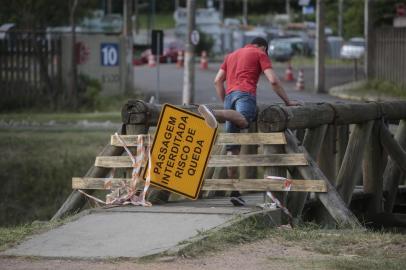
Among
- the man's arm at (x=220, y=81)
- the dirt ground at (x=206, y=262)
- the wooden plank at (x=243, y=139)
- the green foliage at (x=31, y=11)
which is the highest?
the green foliage at (x=31, y=11)

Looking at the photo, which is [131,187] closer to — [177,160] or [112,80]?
[177,160]

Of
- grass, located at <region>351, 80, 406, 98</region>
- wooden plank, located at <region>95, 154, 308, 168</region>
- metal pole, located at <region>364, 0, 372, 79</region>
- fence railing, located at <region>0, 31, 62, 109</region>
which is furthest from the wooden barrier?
metal pole, located at <region>364, 0, 372, 79</region>

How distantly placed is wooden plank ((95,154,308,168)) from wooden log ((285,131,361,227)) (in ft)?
0.45

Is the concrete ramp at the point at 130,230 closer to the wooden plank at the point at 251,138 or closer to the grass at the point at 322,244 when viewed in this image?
the grass at the point at 322,244

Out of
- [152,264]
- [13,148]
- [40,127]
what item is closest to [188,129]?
[152,264]

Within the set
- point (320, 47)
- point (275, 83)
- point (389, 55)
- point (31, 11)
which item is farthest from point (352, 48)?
point (275, 83)

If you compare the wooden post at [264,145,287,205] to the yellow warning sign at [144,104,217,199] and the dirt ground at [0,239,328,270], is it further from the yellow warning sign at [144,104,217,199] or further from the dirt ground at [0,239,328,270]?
the dirt ground at [0,239,328,270]

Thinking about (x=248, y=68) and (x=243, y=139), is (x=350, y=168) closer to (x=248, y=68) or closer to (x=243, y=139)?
(x=248, y=68)

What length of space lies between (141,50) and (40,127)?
49297 mm

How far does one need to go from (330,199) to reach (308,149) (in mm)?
1778

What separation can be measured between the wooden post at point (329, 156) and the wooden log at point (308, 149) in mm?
522

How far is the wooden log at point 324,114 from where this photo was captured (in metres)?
10.8

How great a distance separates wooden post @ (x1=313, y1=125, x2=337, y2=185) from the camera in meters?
13.0

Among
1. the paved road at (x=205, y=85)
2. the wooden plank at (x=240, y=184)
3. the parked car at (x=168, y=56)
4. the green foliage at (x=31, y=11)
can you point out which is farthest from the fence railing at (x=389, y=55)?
the wooden plank at (x=240, y=184)
